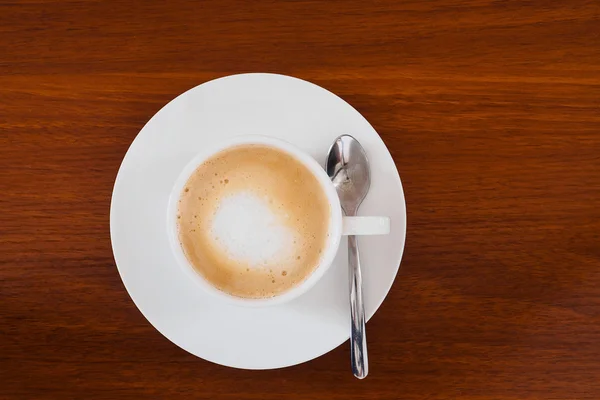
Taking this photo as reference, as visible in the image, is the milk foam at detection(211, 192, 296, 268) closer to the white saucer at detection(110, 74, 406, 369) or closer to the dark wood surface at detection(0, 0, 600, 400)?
the white saucer at detection(110, 74, 406, 369)

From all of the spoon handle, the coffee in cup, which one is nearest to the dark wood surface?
the spoon handle

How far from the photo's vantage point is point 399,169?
105cm

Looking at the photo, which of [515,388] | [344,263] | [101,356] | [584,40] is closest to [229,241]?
[344,263]

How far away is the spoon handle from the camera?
0.94m

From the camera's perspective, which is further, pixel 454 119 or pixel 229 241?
pixel 454 119

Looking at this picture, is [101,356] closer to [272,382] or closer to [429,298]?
[272,382]

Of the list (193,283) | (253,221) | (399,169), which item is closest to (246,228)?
(253,221)

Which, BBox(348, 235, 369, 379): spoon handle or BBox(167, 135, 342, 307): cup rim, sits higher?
BBox(167, 135, 342, 307): cup rim

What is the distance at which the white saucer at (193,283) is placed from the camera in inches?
36.8

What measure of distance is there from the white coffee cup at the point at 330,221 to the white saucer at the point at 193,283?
5 cm

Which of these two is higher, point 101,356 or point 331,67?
point 331,67

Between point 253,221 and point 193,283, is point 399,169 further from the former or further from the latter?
point 193,283

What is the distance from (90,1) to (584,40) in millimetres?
868

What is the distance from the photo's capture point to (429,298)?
3.45 ft
